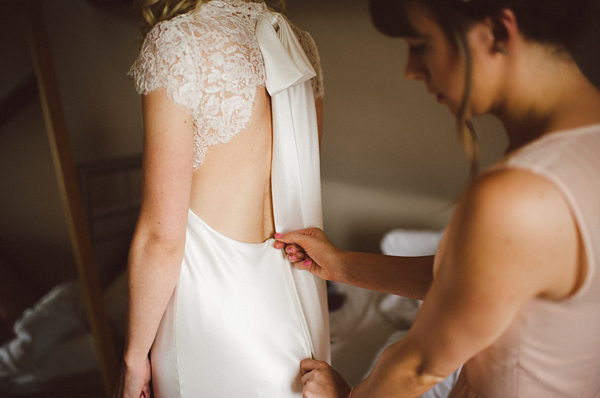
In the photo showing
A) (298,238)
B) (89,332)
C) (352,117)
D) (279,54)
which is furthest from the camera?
(352,117)

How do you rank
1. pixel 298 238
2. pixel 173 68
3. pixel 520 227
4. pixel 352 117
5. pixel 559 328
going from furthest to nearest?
pixel 352 117 → pixel 298 238 → pixel 173 68 → pixel 559 328 → pixel 520 227

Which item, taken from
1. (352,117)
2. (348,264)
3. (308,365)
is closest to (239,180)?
(348,264)

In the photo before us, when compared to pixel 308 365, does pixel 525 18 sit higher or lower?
higher

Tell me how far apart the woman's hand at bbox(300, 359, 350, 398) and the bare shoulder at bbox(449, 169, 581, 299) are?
51 cm

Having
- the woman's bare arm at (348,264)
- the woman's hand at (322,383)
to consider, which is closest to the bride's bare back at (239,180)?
the woman's bare arm at (348,264)

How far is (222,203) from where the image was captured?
0.90m

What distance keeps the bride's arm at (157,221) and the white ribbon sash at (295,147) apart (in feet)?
0.71

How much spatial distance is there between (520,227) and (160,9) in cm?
86

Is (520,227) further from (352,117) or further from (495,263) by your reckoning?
(352,117)

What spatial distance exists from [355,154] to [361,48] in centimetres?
60

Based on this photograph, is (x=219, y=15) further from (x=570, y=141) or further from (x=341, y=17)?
(x=341, y=17)

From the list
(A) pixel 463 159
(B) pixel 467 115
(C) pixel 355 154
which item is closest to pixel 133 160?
(C) pixel 355 154

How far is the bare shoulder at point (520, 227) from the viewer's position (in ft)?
1.46

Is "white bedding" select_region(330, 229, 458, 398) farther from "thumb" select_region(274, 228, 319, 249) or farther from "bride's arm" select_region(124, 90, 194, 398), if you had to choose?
"bride's arm" select_region(124, 90, 194, 398)
